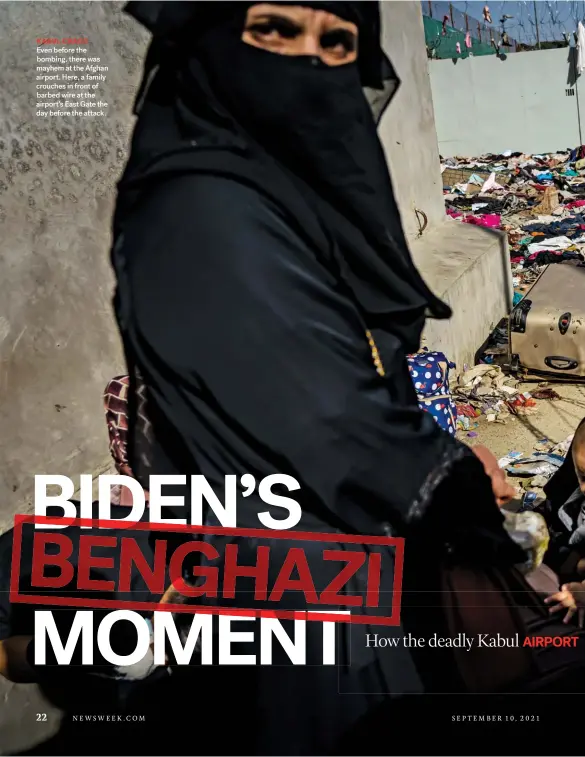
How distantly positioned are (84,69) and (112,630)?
176 centimetres

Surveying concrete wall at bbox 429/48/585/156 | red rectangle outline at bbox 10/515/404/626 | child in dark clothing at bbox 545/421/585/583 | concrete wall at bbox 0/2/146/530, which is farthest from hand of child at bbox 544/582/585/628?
concrete wall at bbox 429/48/585/156

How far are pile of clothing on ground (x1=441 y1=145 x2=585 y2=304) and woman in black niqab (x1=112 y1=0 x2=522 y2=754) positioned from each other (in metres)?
4.32

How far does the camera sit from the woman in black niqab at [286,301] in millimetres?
1958

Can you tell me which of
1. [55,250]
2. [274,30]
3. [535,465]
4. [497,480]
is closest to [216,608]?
[497,480]

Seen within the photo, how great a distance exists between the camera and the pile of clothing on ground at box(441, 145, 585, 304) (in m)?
7.76

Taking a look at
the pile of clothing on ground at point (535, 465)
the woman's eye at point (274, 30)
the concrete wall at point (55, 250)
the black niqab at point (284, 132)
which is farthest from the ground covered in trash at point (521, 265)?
the woman's eye at point (274, 30)

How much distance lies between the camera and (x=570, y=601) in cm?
229

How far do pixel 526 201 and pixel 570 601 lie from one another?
9171 mm

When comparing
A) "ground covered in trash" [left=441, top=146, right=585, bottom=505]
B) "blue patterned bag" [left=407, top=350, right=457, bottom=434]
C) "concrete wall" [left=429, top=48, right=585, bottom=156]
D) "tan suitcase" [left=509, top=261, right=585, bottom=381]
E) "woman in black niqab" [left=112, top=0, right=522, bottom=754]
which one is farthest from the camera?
"concrete wall" [left=429, top=48, right=585, bottom=156]

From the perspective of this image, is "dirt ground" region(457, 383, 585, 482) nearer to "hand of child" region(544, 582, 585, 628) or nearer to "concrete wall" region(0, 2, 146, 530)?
"hand of child" region(544, 582, 585, 628)

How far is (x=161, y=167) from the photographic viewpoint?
81.1 inches

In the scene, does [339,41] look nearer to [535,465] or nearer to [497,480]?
[497,480]

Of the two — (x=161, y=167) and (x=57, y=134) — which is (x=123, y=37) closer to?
(x=57, y=134)

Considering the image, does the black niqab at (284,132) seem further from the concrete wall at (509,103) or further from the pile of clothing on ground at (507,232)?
the concrete wall at (509,103)
